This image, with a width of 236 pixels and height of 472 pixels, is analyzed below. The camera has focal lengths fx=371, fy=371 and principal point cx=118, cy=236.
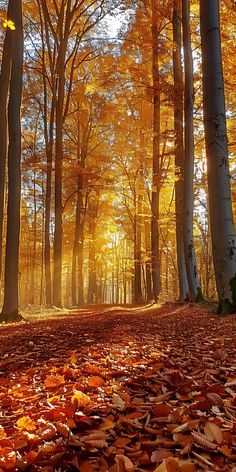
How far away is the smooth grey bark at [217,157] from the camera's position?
18.9 ft

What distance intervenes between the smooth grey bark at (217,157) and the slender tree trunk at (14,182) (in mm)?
4233

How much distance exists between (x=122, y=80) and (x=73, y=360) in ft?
36.5

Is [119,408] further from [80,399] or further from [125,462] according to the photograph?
[125,462]

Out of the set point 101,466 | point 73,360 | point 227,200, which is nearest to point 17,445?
point 101,466

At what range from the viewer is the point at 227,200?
578 cm

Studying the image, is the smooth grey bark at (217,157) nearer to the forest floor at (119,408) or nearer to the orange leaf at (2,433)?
the forest floor at (119,408)

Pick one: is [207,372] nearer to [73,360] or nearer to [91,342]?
[73,360]

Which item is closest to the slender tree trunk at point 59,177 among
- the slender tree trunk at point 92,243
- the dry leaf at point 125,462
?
the slender tree trunk at point 92,243

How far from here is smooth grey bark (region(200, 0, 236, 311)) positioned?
18.9 ft

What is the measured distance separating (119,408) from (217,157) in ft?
15.9

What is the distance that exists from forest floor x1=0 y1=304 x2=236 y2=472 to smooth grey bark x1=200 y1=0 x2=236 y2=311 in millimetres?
2549

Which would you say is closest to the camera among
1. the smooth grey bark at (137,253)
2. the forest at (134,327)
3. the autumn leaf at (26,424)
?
the forest at (134,327)

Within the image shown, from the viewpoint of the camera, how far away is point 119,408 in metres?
1.82

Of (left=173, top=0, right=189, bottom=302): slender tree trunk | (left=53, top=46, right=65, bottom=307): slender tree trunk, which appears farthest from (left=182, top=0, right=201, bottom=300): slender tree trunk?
→ (left=53, top=46, right=65, bottom=307): slender tree trunk
